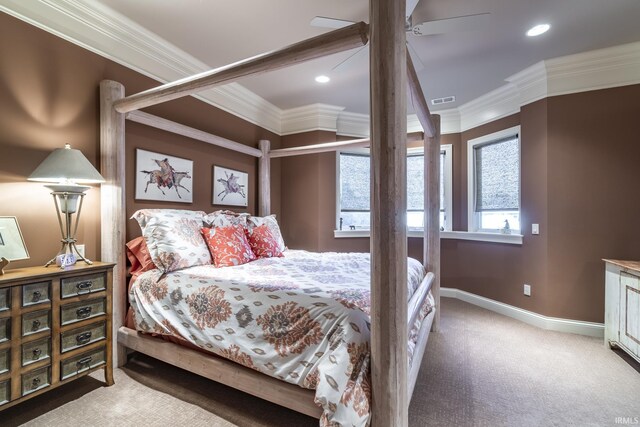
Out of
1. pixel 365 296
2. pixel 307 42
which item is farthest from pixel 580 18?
pixel 365 296

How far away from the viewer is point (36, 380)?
1.68 m

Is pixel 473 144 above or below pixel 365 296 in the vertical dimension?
above

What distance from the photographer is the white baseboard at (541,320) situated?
2.98 meters

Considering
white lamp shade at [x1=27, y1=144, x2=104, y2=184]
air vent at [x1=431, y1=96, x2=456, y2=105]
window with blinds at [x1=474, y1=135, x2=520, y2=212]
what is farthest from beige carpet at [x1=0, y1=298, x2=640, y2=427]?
air vent at [x1=431, y1=96, x2=456, y2=105]

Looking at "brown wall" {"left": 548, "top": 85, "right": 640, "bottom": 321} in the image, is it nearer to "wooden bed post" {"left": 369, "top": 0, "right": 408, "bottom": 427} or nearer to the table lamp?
"wooden bed post" {"left": 369, "top": 0, "right": 408, "bottom": 427}

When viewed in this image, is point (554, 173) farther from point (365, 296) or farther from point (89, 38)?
point (89, 38)

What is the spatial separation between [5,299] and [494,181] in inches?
193

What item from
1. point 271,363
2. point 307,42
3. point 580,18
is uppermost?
point 580,18

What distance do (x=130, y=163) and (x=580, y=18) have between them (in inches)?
158

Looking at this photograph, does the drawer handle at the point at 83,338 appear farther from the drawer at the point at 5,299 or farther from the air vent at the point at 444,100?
the air vent at the point at 444,100

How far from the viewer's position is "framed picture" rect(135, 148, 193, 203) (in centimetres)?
267

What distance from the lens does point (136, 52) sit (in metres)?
2.57

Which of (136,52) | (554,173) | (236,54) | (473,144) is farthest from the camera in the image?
(473,144)

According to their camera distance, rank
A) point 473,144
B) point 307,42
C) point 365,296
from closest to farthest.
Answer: point 307,42 < point 365,296 < point 473,144
